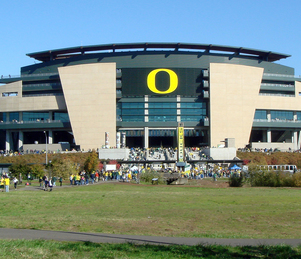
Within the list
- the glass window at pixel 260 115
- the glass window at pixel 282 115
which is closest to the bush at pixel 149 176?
the glass window at pixel 260 115

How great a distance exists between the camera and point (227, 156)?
Result: 82.9 meters

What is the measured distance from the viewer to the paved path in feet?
44.2

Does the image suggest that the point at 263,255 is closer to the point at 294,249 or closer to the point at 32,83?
the point at 294,249

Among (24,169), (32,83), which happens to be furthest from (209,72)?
(24,169)

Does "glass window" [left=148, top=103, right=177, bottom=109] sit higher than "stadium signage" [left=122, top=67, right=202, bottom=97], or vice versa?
"stadium signage" [left=122, top=67, right=202, bottom=97]

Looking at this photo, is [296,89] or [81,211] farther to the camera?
[296,89]

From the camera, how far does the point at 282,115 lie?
329 feet

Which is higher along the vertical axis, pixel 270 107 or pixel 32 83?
pixel 32 83

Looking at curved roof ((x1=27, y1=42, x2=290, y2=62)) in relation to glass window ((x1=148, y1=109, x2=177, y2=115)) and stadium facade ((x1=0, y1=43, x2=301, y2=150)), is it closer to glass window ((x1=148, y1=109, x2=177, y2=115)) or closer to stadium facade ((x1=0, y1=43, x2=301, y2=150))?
stadium facade ((x1=0, y1=43, x2=301, y2=150))

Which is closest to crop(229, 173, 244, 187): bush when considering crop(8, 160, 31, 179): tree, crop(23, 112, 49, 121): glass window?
crop(8, 160, 31, 179): tree

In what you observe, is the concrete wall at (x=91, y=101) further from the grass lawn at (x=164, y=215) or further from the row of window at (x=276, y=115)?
the grass lawn at (x=164, y=215)

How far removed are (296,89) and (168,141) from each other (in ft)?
119

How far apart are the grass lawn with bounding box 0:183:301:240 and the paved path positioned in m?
1.36

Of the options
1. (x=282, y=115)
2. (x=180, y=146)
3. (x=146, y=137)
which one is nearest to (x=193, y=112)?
(x=146, y=137)
